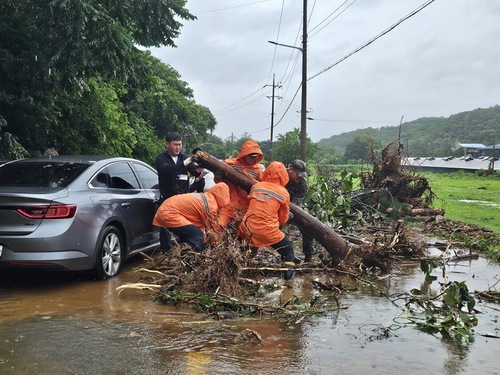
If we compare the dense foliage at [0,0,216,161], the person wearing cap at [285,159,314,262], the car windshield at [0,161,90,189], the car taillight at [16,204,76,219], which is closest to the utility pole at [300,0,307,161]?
the dense foliage at [0,0,216,161]

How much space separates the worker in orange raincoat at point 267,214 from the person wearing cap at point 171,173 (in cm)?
121

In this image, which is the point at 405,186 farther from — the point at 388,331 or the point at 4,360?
the point at 4,360

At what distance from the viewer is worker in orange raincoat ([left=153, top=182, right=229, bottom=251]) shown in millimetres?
5902

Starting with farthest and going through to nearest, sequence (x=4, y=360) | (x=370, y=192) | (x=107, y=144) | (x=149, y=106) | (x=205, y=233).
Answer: (x=149, y=106), (x=107, y=144), (x=370, y=192), (x=205, y=233), (x=4, y=360)

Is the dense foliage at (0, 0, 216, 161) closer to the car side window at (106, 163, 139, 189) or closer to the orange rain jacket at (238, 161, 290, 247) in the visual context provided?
the car side window at (106, 163, 139, 189)

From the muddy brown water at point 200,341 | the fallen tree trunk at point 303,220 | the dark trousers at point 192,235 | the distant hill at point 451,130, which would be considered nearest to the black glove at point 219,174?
the fallen tree trunk at point 303,220

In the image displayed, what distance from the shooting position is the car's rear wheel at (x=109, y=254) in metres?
5.85

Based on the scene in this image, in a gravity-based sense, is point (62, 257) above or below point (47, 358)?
above

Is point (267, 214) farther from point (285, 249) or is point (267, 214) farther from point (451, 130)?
point (451, 130)

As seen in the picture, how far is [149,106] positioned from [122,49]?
19.2m

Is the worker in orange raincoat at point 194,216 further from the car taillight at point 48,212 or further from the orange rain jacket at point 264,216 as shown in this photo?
the car taillight at point 48,212

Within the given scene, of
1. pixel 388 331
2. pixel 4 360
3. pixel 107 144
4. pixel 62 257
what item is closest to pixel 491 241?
pixel 388 331

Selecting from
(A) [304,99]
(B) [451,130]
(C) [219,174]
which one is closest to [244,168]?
(C) [219,174]

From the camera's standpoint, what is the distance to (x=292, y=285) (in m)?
6.28
